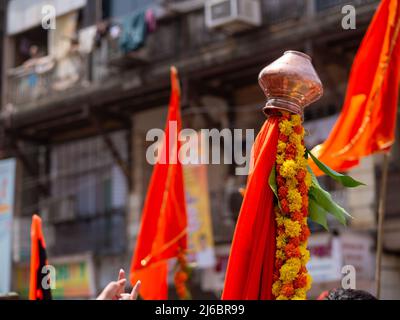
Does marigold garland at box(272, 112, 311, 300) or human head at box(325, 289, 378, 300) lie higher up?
marigold garland at box(272, 112, 311, 300)

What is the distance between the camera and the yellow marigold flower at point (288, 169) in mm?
4094

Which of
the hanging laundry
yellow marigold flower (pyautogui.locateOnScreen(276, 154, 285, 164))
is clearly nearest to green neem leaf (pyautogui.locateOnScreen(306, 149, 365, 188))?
yellow marigold flower (pyautogui.locateOnScreen(276, 154, 285, 164))

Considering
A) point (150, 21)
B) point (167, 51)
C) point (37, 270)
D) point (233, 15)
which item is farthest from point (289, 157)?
point (167, 51)

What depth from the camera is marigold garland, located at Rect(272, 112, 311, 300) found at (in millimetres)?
3986

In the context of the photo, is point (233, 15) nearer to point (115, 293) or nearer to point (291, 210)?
point (291, 210)

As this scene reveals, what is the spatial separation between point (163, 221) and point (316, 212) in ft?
11.8

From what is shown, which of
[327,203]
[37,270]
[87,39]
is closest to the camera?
[327,203]

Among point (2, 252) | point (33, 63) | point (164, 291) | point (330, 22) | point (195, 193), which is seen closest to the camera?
point (164, 291)

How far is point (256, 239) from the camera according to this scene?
13.2ft

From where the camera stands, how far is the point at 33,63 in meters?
17.5

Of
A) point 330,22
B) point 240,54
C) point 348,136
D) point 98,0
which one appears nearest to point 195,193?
point 240,54

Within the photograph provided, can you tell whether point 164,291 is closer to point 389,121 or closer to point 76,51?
point 389,121

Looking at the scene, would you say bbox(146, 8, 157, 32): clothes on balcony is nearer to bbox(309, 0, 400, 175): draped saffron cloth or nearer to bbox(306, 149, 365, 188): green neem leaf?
bbox(309, 0, 400, 175): draped saffron cloth

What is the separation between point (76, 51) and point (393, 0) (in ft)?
33.5
